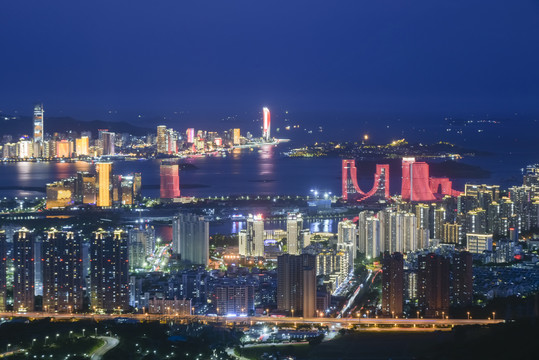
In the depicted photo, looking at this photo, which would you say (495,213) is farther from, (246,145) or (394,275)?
(246,145)

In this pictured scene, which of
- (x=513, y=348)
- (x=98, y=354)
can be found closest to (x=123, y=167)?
(x=98, y=354)

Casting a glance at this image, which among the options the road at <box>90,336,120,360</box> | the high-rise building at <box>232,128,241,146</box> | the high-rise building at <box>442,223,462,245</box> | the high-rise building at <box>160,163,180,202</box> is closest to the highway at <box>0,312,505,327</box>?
the road at <box>90,336,120,360</box>

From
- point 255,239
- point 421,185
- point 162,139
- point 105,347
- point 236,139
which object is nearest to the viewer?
point 105,347

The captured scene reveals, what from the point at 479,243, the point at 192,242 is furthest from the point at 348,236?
the point at 192,242

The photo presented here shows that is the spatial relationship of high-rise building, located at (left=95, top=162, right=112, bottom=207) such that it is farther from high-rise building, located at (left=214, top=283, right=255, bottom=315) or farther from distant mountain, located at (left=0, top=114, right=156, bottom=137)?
distant mountain, located at (left=0, top=114, right=156, bottom=137)

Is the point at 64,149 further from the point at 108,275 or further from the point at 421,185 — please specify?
the point at 108,275

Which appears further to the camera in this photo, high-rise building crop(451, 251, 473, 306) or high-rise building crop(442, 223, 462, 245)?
high-rise building crop(442, 223, 462, 245)

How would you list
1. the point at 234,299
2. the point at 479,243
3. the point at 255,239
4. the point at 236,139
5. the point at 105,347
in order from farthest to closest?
the point at 236,139, the point at 479,243, the point at 255,239, the point at 234,299, the point at 105,347
